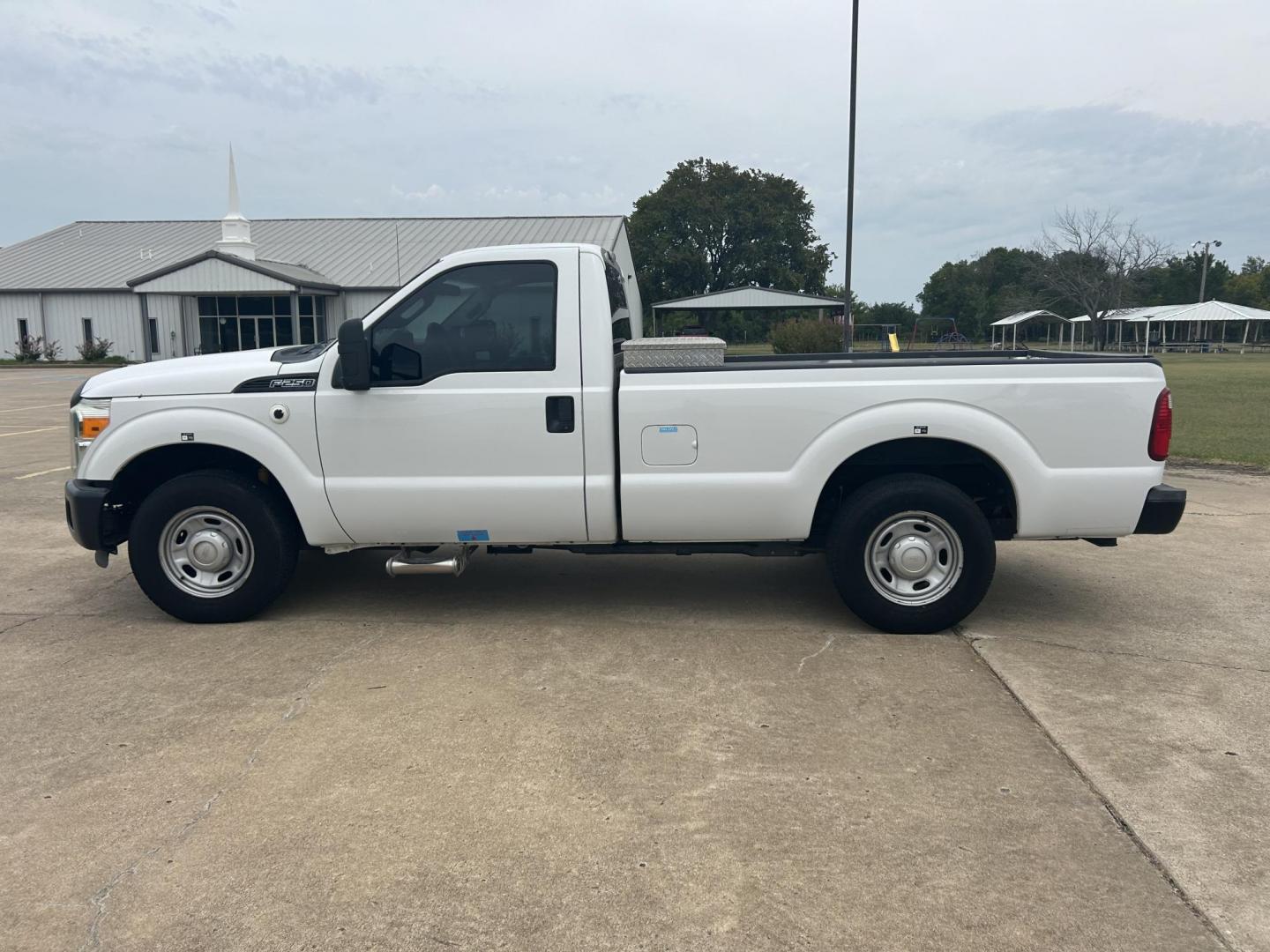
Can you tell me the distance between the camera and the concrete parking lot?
117 inches

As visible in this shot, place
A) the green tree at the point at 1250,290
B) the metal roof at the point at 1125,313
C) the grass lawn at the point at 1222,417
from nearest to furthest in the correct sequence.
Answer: the grass lawn at the point at 1222,417 → the metal roof at the point at 1125,313 → the green tree at the point at 1250,290

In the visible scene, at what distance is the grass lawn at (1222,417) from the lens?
1215 centimetres

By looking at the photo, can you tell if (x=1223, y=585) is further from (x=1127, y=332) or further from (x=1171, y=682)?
(x=1127, y=332)

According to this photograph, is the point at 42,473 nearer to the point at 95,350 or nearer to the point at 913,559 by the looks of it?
the point at 913,559

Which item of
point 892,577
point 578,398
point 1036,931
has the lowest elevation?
point 1036,931

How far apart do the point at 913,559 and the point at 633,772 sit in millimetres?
2221

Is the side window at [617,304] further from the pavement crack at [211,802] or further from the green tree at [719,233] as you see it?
the green tree at [719,233]

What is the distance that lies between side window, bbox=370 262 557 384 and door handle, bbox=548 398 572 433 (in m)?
Result: 0.19

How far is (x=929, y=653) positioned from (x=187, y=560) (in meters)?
3.95

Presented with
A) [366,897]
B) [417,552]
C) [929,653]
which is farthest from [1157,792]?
[417,552]

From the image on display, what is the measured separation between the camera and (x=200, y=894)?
3074 mm

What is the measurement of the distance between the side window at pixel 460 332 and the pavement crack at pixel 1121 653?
8.82 ft

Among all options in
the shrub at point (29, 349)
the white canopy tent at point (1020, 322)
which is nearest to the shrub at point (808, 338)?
the white canopy tent at point (1020, 322)

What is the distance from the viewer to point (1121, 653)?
5219 millimetres
